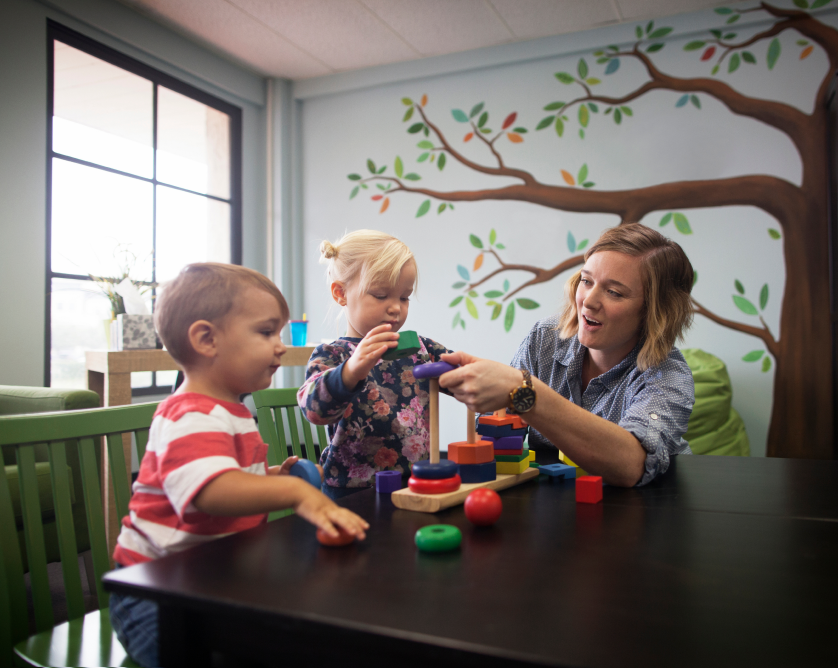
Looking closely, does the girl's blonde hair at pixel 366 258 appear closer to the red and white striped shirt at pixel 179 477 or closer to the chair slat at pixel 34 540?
the red and white striped shirt at pixel 179 477

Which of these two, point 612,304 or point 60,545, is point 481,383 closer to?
point 612,304

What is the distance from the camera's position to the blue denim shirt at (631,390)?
46.7 inches

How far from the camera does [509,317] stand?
159 inches

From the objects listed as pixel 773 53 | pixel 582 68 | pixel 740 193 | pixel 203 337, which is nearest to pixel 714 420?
pixel 740 193

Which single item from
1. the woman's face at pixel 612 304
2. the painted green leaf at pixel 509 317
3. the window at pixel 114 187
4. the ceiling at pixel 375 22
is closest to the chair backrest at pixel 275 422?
the woman's face at pixel 612 304

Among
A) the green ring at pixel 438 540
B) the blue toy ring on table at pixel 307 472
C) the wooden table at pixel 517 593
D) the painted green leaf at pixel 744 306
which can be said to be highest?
the painted green leaf at pixel 744 306

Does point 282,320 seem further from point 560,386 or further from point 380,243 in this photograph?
point 560,386

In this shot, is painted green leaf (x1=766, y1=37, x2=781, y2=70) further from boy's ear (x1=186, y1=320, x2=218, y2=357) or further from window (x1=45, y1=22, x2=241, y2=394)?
boy's ear (x1=186, y1=320, x2=218, y2=357)

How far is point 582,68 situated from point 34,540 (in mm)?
3895

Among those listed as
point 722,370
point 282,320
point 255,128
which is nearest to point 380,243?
point 282,320

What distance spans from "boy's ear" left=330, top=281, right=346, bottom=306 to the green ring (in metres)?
0.90

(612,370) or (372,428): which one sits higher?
(612,370)

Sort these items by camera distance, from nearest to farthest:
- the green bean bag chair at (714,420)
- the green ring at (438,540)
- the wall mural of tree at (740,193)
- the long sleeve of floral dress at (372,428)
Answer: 1. the green ring at (438,540)
2. the long sleeve of floral dress at (372,428)
3. the green bean bag chair at (714,420)
4. the wall mural of tree at (740,193)

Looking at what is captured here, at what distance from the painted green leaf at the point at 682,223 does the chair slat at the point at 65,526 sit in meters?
3.48
